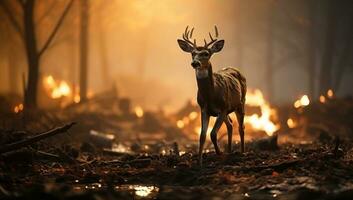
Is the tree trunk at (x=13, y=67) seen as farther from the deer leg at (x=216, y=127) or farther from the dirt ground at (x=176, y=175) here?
the deer leg at (x=216, y=127)

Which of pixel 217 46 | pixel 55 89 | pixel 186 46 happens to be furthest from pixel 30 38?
pixel 55 89

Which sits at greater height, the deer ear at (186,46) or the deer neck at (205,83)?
the deer ear at (186,46)

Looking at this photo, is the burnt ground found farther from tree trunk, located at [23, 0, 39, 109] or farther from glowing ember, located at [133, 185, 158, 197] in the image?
tree trunk, located at [23, 0, 39, 109]

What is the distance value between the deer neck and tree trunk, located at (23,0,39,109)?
11652mm

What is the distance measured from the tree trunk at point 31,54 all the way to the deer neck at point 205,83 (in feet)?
38.2

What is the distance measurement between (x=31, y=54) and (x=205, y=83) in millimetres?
12470

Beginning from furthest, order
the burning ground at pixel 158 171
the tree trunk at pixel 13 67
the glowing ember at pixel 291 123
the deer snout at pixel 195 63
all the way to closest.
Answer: the tree trunk at pixel 13 67 → the glowing ember at pixel 291 123 → the deer snout at pixel 195 63 → the burning ground at pixel 158 171

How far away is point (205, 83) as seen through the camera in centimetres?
1273

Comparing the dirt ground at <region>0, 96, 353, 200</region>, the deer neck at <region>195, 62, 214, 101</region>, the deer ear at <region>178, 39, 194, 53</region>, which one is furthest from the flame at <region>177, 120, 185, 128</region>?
the deer neck at <region>195, 62, 214, 101</region>

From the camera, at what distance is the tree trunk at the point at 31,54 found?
75.2 feet

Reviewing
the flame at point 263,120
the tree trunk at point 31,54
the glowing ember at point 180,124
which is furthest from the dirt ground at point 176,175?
the glowing ember at point 180,124

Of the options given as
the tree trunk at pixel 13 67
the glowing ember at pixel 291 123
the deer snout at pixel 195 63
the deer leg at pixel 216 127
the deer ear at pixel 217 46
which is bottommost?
the deer leg at pixel 216 127

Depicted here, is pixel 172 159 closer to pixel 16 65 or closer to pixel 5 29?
pixel 5 29

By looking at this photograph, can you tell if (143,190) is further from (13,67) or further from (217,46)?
(13,67)
